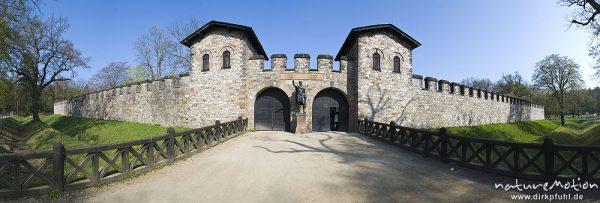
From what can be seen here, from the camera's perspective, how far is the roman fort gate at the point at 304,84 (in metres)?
16.1

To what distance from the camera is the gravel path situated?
16.9 ft

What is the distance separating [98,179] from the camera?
19.2 feet

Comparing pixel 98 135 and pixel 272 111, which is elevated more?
pixel 272 111

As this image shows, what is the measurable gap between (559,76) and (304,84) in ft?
132

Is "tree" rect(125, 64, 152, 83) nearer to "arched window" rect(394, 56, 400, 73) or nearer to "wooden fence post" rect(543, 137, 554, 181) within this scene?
"arched window" rect(394, 56, 400, 73)

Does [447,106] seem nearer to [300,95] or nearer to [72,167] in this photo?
[300,95]

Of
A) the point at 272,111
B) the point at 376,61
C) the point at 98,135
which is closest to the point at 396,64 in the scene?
the point at 376,61

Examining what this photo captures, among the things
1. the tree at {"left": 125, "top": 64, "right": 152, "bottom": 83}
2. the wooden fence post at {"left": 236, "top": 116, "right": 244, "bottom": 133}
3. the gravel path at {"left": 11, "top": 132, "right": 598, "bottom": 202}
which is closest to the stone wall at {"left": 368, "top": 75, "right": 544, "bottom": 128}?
the wooden fence post at {"left": 236, "top": 116, "right": 244, "bottom": 133}

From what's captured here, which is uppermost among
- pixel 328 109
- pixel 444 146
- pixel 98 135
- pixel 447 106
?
pixel 447 106

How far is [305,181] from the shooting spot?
236 inches

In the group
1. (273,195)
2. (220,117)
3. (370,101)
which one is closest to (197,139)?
(273,195)

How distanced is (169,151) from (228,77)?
9.36 metres

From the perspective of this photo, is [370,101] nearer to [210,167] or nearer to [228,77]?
[228,77]

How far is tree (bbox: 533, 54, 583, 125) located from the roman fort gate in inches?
1214
